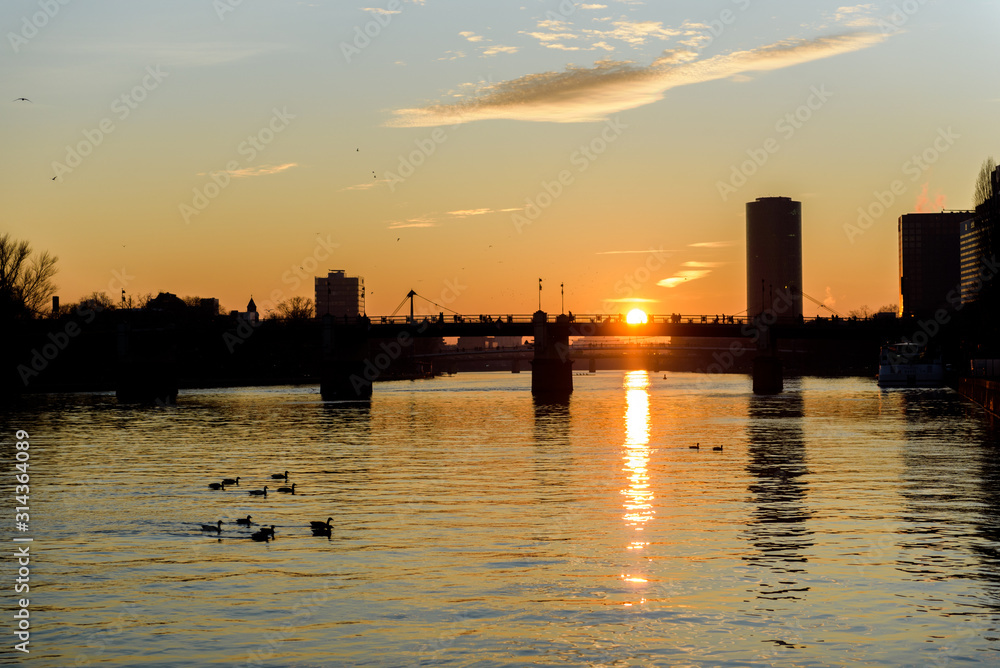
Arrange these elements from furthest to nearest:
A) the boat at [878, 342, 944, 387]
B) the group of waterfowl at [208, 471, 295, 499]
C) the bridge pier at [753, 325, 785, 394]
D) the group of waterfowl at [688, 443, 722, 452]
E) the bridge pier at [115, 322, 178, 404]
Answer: the boat at [878, 342, 944, 387] < the bridge pier at [753, 325, 785, 394] < the bridge pier at [115, 322, 178, 404] < the group of waterfowl at [688, 443, 722, 452] < the group of waterfowl at [208, 471, 295, 499]

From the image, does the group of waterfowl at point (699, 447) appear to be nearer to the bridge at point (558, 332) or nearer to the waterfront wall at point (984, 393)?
the waterfront wall at point (984, 393)

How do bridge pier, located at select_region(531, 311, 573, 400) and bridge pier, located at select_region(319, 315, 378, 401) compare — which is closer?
bridge pier, located at select_region(319, 315, 378, 401)

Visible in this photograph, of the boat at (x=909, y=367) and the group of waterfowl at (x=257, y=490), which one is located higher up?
the boat at (x=909, y=367)

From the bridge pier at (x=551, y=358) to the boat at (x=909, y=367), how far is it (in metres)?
49.9

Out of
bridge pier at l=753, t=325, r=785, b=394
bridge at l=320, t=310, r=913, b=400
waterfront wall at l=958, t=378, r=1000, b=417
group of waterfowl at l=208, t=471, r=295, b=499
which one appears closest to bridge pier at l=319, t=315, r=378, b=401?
bridge at l=320, t=310, r=913, b=400

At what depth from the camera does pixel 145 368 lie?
170 metres

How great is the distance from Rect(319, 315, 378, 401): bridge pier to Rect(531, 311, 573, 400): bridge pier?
27150 mm

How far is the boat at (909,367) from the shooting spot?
611 ft

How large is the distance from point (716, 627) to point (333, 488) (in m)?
31.0

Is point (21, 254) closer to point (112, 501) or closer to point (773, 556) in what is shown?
point (112, 501)

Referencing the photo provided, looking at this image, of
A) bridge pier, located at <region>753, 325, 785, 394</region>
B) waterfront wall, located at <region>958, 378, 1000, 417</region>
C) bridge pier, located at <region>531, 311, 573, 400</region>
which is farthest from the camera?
bridge pier, located at <region>753, 325, 785, 394</region>

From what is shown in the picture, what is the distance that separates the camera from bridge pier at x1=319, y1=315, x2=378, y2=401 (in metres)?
172

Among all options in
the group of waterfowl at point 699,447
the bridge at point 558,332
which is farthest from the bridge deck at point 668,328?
the group of waterfowl at point 699,447

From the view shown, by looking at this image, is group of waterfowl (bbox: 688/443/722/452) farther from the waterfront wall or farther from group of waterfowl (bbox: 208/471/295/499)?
the waterfront wall
